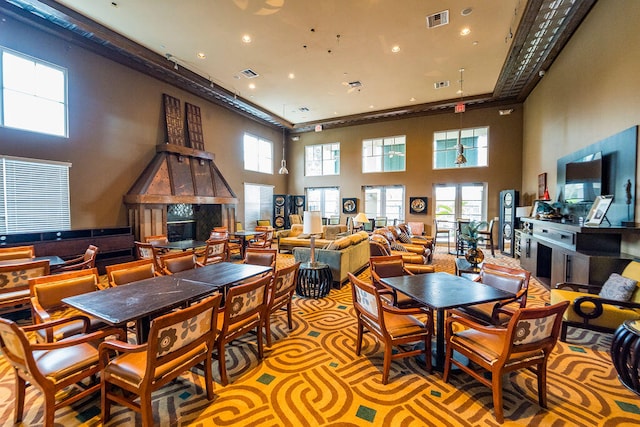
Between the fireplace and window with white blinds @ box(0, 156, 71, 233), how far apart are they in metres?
1.21

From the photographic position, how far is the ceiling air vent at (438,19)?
4816 millimetres

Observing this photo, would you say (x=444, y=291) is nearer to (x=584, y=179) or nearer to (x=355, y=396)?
(x=355, y=396)

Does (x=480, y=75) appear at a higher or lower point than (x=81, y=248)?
higher

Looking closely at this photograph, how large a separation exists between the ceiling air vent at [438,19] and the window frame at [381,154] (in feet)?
18.0

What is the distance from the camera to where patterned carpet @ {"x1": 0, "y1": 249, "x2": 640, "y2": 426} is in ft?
6.36

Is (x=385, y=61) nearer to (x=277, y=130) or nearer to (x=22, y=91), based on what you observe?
(x=277, y=130)

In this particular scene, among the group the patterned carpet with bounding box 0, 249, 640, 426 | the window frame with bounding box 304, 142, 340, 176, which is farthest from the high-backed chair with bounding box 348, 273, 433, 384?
the window frame with bounding box 304, 142, 340, 176

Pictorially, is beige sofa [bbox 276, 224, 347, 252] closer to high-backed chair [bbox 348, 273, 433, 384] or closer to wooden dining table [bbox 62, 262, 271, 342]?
wooden dining table [bbox 62, 262, 271, 342]

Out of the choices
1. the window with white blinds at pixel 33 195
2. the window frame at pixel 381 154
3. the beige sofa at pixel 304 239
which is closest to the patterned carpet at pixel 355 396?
the window with white blinds at pixel 33 195

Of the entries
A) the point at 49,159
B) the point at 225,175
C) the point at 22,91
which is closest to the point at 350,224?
the point at 225,175

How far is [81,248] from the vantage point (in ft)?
17.5

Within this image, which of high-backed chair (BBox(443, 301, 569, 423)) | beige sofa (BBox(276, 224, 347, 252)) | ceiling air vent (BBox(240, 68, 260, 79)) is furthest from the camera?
beige sofa (BBox(276, 224, 347, 252))

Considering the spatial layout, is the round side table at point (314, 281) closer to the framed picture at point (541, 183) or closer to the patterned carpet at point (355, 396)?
the patterned carpet at point (355, 396)

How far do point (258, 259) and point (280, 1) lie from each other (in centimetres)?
433
